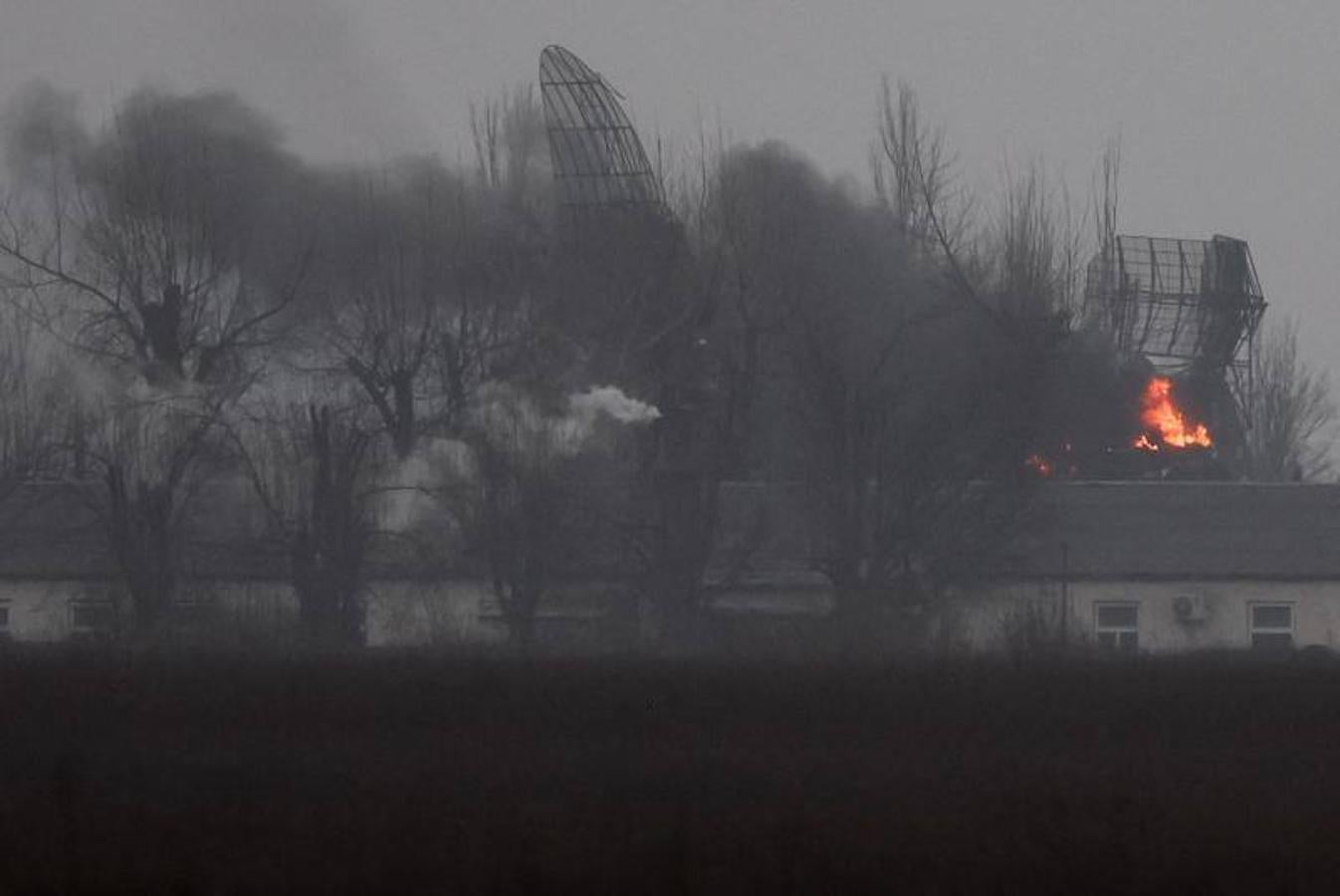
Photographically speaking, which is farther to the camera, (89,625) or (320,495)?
(320,495)

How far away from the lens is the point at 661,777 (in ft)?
54.2

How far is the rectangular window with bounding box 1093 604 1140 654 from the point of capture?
37969mm

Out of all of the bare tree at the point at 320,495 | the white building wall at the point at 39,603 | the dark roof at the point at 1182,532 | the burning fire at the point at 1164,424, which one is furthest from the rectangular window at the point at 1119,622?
the white building wall at the point at 39,603

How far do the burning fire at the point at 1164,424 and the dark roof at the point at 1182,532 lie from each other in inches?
338

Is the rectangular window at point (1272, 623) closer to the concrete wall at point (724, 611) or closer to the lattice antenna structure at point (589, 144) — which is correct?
the concrete wall at point (724, 611)

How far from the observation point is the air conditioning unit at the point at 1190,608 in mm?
38531

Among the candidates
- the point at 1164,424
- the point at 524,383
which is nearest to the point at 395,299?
the point at 524,383

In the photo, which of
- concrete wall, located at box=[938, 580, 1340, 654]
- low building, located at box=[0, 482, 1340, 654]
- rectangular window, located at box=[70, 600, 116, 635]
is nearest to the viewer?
rectangular window, located at box=[70, 600, 116, 635]

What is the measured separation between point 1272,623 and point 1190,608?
1478 millimetres

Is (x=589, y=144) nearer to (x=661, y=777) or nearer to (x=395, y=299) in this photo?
(x=395, y=299)

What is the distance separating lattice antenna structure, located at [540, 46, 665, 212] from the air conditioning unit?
13.7 metres

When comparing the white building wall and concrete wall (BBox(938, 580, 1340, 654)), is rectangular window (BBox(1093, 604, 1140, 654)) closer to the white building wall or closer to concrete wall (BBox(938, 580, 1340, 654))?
concrete wall (BBox(938, 580, 1340, 654))

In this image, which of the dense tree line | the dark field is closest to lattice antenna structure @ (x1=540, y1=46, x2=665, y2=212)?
the dense tree line

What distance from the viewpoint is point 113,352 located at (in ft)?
142
